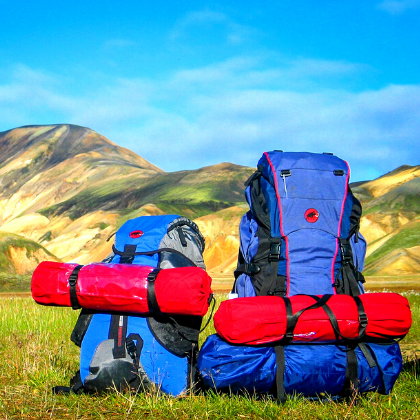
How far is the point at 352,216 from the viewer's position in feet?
14.3

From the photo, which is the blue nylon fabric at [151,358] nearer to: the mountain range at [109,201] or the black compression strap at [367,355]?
the black compression strap at [367,355]

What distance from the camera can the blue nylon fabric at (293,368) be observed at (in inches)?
145

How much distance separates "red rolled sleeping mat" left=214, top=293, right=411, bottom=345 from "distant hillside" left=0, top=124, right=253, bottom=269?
6028 centimetres

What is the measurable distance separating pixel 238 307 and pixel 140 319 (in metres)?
0.76

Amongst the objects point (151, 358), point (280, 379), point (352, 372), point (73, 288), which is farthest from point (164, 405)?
point (352, 372)

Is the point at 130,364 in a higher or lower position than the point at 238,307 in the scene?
lower

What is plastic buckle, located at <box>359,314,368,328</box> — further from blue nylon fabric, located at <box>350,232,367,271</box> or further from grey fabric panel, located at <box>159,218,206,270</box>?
grey fabric panel, located at <box>159,218,206,270</box>

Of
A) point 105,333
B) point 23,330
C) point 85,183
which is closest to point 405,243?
point 23,330

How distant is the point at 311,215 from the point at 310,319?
90 cm

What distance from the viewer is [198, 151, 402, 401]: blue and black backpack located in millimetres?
3695

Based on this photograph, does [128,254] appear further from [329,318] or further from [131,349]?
[329,318]

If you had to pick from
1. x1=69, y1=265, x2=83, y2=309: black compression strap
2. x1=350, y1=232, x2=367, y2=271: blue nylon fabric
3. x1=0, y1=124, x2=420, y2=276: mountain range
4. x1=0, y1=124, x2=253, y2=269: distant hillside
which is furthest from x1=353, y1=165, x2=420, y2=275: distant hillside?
x1=0, y1=124, x2=253, y2=269: distant hillside

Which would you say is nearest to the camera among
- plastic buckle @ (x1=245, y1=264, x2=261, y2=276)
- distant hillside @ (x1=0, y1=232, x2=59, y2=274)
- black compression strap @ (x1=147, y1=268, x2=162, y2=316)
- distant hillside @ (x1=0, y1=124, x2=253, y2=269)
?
black compression strap @ (x1=147, y1=268, x2=162, y2=316)

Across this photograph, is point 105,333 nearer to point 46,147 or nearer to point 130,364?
point 130,364
